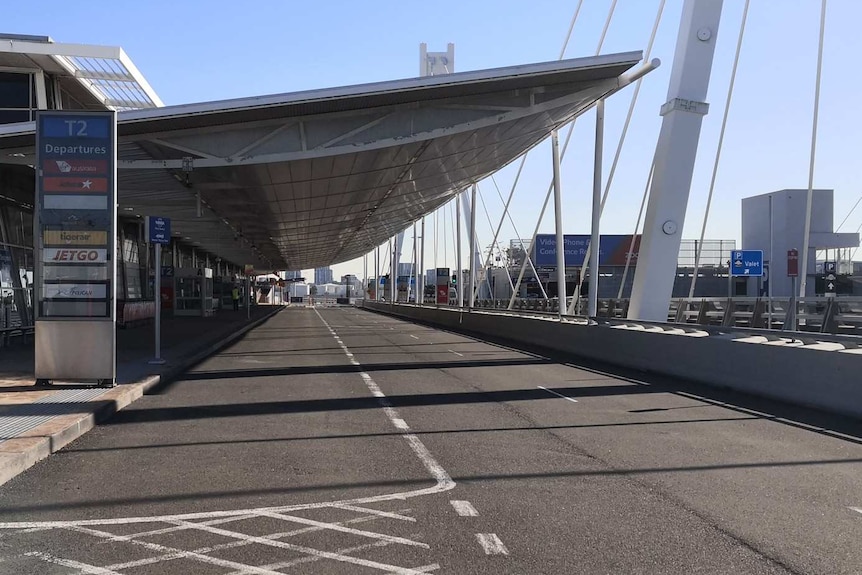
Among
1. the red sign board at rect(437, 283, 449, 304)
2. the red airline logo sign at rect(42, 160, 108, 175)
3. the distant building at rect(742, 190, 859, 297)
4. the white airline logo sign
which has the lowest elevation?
the red sign board at rect(437, 283, 449, 304)

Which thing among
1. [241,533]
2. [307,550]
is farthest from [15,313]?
[307,550]

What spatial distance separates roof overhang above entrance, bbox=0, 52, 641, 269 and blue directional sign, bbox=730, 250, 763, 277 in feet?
32.9

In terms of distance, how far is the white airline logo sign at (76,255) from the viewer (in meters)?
11.7

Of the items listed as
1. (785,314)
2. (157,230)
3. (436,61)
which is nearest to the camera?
(157,230)

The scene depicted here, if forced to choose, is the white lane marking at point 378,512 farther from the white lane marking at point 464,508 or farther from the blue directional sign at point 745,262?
the blue directional sign at point 745,262

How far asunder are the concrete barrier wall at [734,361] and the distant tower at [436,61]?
2911 centimetres

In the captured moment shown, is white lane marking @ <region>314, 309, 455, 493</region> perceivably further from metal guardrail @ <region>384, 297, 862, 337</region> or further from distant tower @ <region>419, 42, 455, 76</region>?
distant tower @ <region>419, 42, 455, 76</region>

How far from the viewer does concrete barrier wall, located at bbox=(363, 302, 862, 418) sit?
1065cm

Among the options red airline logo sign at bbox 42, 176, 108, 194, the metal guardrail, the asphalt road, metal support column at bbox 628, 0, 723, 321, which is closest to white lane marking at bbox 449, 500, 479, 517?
the asphalt road

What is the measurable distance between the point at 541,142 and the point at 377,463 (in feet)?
85.9

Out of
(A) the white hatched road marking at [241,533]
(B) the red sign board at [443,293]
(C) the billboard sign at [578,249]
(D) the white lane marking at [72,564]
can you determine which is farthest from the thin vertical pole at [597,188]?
(C) the billboard sign at [578,249]

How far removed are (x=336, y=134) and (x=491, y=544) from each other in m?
16.6

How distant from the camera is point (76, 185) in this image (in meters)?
11.7

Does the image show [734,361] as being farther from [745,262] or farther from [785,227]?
[785,227]
